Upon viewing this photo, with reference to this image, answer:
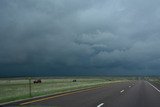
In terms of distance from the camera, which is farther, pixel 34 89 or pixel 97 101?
pixel 34 89

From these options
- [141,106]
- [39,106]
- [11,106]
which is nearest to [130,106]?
[141,106]

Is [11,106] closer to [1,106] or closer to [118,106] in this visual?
[1,106]

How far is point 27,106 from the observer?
16.2 metres

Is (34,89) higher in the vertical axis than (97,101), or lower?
higher

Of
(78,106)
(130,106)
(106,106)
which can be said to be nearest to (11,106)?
(78,106)

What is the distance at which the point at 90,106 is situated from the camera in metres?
16.3

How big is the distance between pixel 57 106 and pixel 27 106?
1526mm

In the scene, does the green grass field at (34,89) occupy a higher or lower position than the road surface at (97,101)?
higher

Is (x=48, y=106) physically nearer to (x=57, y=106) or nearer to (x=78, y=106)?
(x=57, y=106)

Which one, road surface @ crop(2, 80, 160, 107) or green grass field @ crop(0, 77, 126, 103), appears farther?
green grass field @ crop(0, 77, 126, 103)

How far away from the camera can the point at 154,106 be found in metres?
17.0

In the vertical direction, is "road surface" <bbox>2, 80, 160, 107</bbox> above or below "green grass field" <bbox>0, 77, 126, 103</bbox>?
below

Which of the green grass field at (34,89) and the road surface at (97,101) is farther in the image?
the green grass field at (34,89)

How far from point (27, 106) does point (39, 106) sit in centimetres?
65
